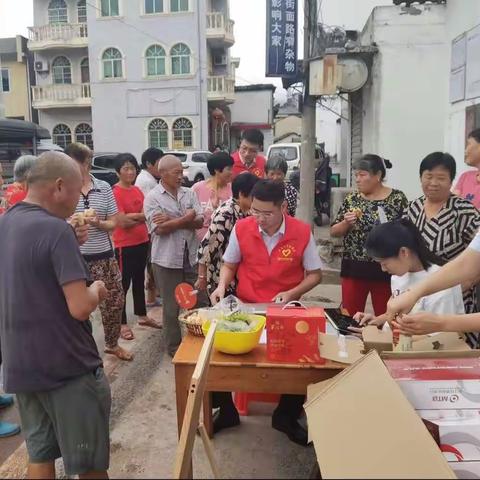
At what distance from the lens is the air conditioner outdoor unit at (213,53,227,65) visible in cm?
2503

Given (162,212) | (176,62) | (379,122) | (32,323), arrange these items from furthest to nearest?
(176,62), (379,122), (162,212), (32,323)

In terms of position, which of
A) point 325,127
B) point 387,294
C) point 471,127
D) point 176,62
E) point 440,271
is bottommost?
point 387,294

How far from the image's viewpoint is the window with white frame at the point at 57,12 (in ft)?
80.0

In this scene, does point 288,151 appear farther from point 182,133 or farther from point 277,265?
point 277,265

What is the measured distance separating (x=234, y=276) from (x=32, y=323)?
58.0 inches

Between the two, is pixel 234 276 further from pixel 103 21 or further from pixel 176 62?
pixel 103 21

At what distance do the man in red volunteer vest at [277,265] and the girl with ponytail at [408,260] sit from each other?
22.0 inches

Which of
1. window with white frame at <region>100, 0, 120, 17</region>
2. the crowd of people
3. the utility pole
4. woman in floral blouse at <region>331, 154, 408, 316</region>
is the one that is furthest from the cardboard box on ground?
window with white frame at <region>100, 0, 120, 17</region>

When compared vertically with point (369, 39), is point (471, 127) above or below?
below

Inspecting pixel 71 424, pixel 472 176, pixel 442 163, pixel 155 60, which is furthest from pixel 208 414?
pixel 155 60

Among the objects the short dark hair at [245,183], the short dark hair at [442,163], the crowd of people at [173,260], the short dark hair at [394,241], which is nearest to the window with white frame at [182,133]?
the crowd of people at [173,260]

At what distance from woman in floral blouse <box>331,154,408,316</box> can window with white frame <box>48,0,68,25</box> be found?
83.4ft

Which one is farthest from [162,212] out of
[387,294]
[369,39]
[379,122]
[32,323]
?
[369,39]

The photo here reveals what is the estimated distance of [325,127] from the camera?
23016 millimetres
